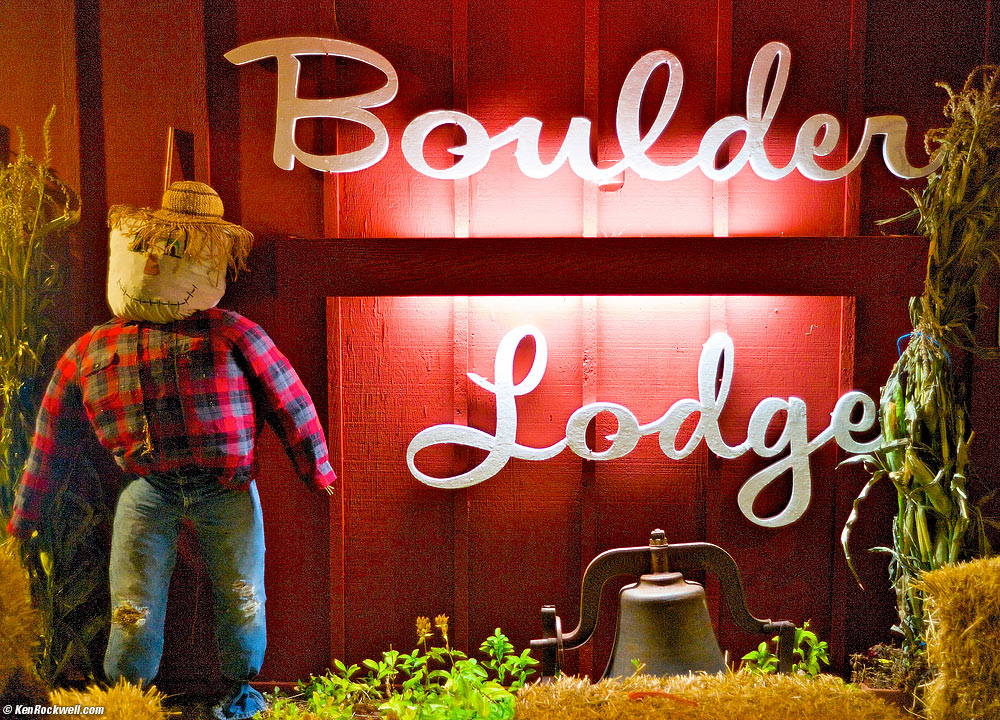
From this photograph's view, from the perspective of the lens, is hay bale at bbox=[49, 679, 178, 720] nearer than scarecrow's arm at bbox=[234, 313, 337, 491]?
Yes

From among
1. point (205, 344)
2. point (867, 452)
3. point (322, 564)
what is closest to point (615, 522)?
point (867, 452)

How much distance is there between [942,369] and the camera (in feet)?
9.45

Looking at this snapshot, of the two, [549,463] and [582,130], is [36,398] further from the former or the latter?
[582,130]

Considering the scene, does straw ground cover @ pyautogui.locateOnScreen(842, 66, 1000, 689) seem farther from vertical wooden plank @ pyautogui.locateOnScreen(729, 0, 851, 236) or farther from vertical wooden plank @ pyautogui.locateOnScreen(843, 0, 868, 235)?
vertical wooden plank @ pyautogui.locateOnScreen(729, 0, 851, 236)

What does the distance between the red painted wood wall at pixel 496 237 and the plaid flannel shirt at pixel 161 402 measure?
28 centimetres

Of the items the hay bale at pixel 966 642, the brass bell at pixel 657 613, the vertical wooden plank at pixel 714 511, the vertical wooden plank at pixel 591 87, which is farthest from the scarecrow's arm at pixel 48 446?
the hay bale at pixel 966 642

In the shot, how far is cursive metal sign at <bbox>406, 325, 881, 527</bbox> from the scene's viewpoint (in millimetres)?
3020

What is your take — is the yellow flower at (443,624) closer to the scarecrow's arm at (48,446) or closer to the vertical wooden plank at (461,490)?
the vertical wooden plank at (461,490)

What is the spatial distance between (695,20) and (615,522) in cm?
232

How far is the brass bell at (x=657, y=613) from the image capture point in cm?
254

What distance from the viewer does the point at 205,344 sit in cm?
280

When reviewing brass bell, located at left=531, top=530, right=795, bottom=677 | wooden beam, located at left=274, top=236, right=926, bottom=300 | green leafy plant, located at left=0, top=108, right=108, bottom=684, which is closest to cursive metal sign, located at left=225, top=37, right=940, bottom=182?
wooden beam, located at left=274, top=236, right=926, bottom=300

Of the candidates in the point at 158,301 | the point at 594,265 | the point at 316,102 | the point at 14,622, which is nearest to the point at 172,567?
the point at 14,622

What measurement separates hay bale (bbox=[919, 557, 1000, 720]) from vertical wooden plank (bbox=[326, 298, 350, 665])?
2.44 metres
